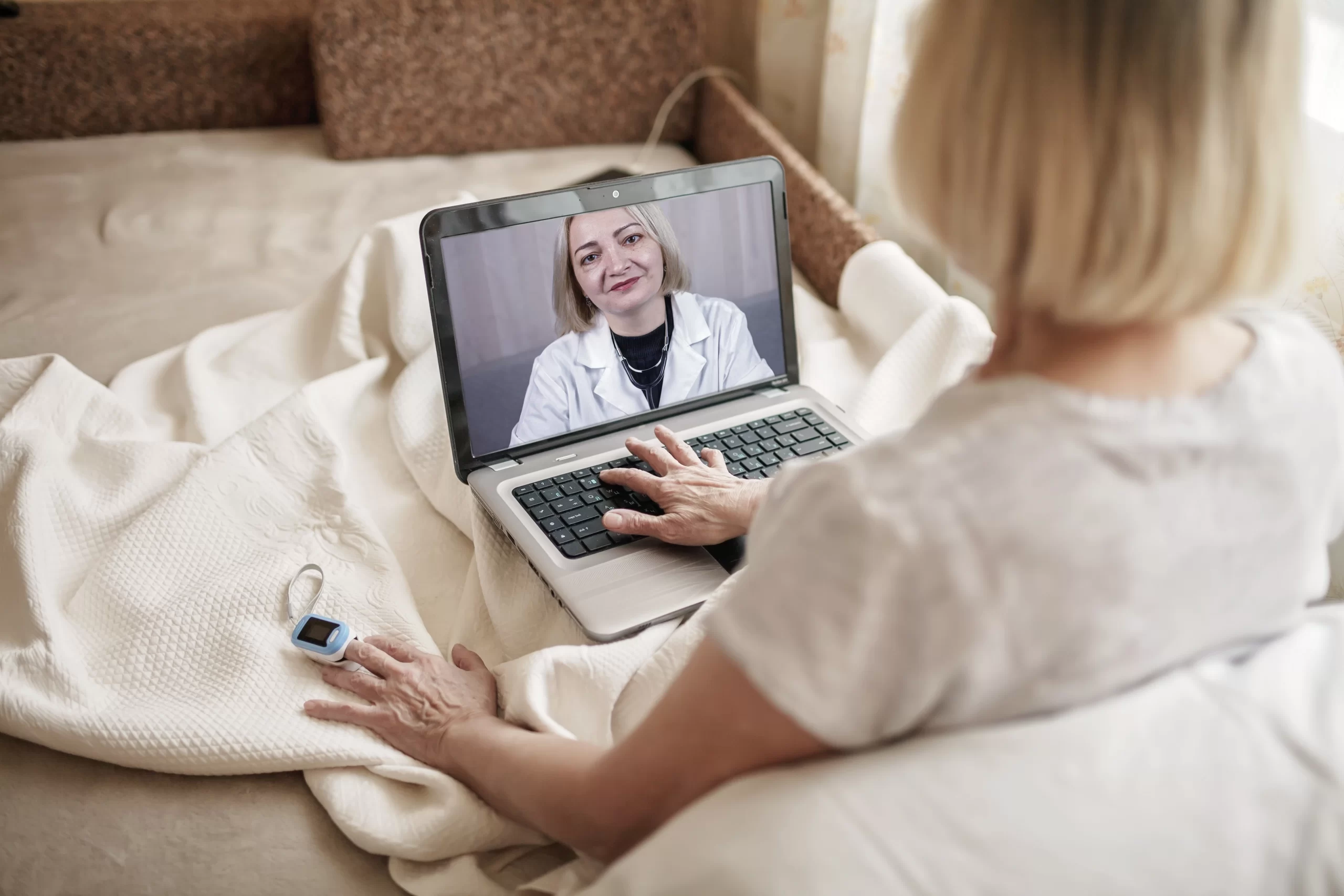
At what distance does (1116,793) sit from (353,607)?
0.67 metres

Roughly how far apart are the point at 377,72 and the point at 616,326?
0.95 meters

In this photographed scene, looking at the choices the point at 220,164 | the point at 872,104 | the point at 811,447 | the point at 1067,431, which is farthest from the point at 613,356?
the point at 220,164

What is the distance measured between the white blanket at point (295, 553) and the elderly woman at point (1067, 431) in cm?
30

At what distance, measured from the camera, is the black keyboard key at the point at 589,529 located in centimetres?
97

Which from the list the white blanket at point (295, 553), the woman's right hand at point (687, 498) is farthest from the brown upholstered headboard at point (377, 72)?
the woman's right hand at point (687, 498)

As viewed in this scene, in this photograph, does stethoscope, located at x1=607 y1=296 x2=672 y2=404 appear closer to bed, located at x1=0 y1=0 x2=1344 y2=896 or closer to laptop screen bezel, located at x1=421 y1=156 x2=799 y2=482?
laptop screen bezel, located at x1=421 y1=156 x2=799 y2=482

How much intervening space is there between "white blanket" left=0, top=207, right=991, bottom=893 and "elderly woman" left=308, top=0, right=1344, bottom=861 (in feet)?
0.98

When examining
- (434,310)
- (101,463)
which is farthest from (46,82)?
(434,310)

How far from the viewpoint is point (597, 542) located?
966 millimetres

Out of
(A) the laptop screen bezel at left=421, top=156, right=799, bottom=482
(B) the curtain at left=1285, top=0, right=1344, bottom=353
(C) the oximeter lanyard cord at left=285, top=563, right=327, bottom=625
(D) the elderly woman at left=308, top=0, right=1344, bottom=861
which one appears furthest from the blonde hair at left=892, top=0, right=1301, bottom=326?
(C) the oximeter lanyard cord at left=285, top=563, right=327, bottom=625

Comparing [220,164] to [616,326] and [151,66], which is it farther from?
[616,326]

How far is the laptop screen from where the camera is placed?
3.34 ft

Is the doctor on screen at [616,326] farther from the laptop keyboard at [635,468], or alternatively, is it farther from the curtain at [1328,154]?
the curtain at [1328,154]

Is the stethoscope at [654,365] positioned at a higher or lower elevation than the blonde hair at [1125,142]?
lower
